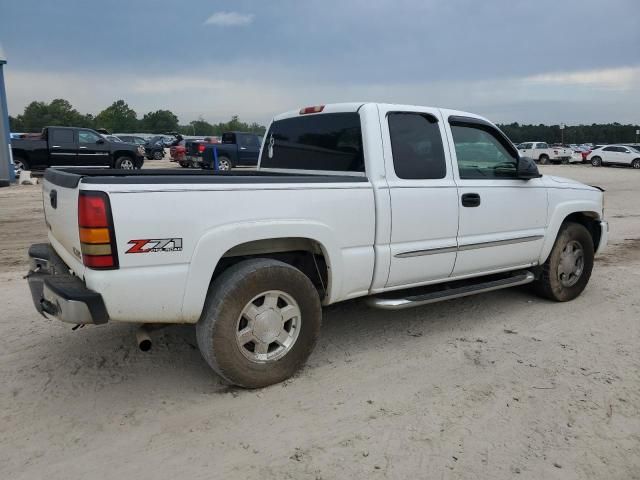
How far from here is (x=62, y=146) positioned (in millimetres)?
18250

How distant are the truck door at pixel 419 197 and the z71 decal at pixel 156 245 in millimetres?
1572

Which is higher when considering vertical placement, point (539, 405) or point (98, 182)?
point (98, 182)

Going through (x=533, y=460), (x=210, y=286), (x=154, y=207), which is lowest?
(x=533, y=460)

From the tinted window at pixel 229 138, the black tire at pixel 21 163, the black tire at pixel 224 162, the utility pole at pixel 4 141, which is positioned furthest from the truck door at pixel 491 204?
the tinted window at pixel 229 138

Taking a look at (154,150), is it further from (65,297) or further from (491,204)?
(65,297)

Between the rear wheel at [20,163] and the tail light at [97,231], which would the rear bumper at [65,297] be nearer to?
the tail light at [97,231]

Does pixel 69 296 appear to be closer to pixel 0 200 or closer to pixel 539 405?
pixel 539 405

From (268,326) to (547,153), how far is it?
1485 inches

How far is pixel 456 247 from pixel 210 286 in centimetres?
202

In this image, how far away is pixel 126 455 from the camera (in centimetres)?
274

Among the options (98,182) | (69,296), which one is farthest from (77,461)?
(98,182)

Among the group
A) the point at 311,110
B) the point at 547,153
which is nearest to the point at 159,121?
the point at 547,153

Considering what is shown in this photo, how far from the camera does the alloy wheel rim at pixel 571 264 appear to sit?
528 centimetres

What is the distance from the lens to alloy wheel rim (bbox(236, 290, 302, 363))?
3326 millimetres
